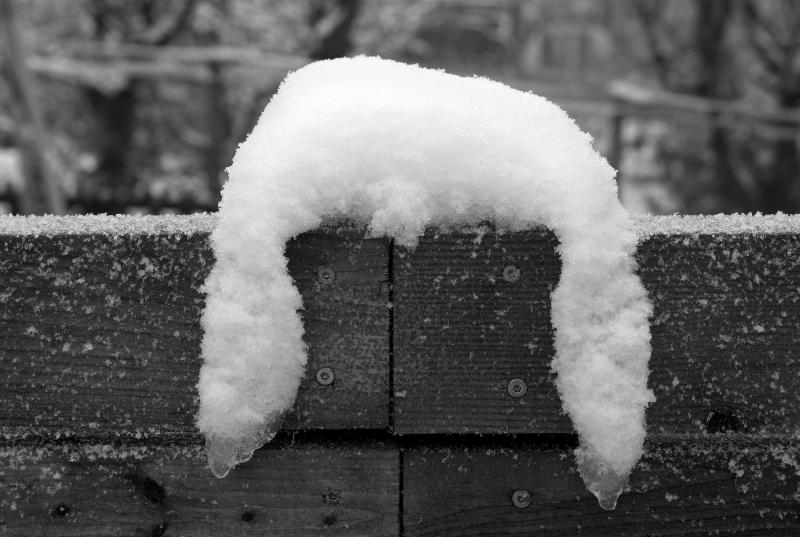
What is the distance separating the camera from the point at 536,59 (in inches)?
1179

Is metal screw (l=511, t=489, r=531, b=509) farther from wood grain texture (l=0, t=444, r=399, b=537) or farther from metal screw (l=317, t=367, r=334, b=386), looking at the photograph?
metal screw (l=317, t=367, r=334, b=386)

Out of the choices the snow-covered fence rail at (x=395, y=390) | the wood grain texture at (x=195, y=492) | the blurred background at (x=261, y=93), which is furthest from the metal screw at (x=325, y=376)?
the blurred background at (x=261, y=93)

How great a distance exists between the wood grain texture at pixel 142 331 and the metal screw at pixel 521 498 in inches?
9.0

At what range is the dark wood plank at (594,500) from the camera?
111 centimetres

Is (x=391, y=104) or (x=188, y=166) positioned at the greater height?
(x=188, y=166)

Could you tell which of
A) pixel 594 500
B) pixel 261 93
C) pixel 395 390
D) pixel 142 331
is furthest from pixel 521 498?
pixel 261 93

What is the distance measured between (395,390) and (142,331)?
370 millimetres

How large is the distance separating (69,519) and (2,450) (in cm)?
14

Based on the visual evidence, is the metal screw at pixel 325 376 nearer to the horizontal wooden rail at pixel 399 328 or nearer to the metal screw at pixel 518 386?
the horizontal wooden rail at pixel 399 328

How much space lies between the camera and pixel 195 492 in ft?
3.62

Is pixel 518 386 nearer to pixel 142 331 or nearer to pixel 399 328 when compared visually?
pixel 399 328

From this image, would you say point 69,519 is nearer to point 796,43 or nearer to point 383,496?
point 383,496

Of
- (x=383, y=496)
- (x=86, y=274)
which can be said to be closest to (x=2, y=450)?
(x=86, y=274)

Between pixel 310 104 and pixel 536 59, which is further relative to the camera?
pixel 536 59
